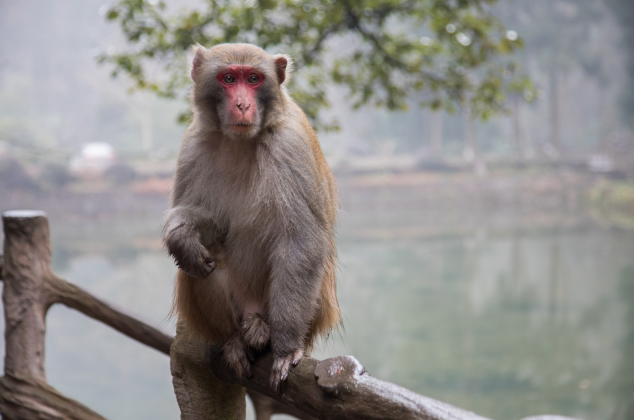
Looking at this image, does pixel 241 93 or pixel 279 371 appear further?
pixel 241 93

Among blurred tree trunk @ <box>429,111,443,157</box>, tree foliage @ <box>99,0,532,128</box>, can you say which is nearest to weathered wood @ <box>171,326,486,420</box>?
tree foliage @ <box>99,0,532,128</box>

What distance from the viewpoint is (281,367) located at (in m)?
2.00

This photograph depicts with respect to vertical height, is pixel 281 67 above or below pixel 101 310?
above

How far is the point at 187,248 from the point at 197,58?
2.57 feet

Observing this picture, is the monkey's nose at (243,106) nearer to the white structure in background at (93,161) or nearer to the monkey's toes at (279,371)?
the monkey's toes at (279,371)

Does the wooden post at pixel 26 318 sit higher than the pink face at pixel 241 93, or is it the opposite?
the pink face at pixel 241 93

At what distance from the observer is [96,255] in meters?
18.7

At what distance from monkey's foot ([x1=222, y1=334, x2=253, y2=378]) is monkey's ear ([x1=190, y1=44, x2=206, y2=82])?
3.54 ft

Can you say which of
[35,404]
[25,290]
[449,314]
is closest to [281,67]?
[25,290]

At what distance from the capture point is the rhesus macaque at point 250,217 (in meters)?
2.11

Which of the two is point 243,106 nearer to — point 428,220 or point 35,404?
point 35,404

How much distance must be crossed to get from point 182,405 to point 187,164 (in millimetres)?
1033

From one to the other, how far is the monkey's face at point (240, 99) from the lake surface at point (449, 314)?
217cm

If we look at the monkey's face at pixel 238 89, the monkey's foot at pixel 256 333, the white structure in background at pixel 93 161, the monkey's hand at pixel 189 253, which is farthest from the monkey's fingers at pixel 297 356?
the white structure in background at pixel 93 161
